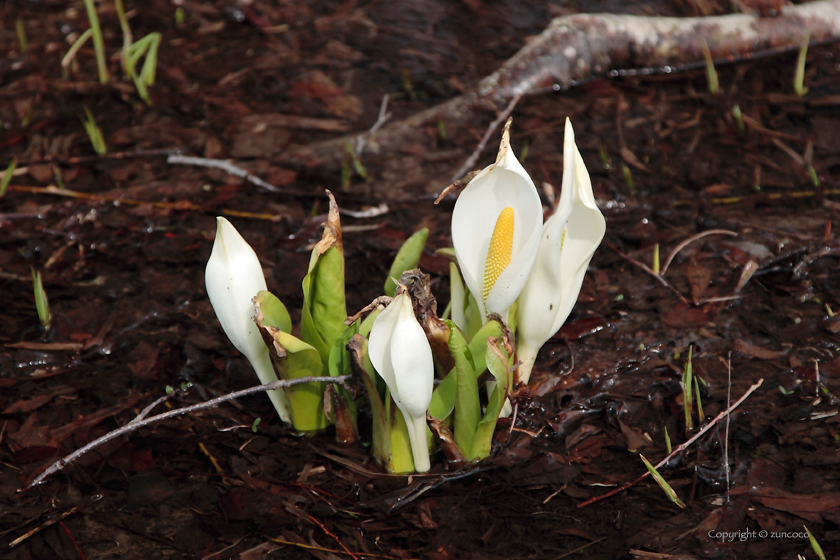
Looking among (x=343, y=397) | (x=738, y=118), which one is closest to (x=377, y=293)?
(x=343, y=397)

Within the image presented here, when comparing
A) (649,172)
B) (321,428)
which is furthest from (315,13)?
(321,428)

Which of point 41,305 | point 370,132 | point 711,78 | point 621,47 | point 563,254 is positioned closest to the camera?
point 563,254

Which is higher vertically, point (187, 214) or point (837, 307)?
point (187, 214)

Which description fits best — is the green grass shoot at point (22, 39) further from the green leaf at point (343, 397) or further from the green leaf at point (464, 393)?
the green leaf at point (464, 393)

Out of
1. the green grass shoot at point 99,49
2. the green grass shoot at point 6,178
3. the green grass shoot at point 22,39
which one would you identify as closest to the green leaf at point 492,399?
the green grass shoot at point 6,178

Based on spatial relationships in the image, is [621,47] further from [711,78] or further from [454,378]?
[454,378]

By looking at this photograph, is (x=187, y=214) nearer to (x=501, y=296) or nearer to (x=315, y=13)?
(x=501, y=296)

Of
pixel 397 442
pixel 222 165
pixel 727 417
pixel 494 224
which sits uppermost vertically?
pixel 494 224
